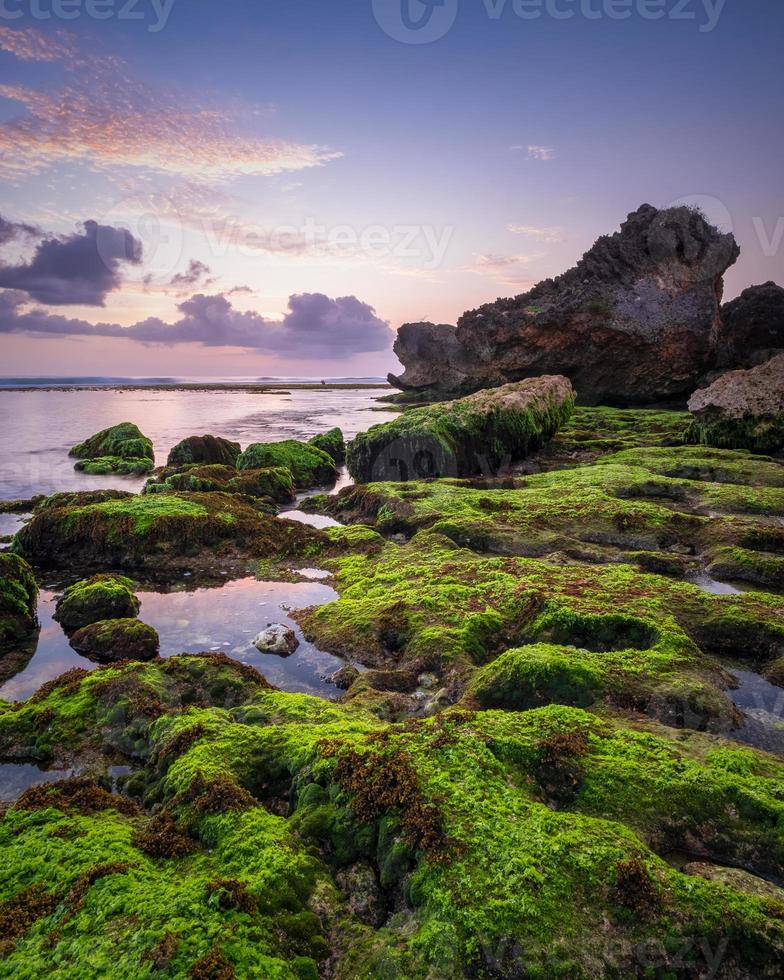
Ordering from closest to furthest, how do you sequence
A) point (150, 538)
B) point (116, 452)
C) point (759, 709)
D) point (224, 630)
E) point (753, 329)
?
1. point (759, 709)
2. point (224, 630)
3. point (150, 538)
4. point (116, 452)
5. point (753, 329)

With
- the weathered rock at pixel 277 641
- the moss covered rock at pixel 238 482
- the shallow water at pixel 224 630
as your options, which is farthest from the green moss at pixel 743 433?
the weathered rock at pixel 277 641

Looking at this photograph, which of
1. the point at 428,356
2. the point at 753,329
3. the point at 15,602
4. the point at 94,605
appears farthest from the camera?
the point at 428,356

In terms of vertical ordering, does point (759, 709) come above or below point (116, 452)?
above

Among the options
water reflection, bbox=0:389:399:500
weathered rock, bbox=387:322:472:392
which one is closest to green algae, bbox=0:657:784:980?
water reflection, bbox=0:389:399:500

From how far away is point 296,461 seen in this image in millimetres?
22375

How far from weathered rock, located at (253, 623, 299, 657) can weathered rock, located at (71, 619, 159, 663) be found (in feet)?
4.96

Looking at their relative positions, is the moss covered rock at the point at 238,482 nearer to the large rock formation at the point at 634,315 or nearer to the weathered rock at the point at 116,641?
the weathered rock at the point at 116,641

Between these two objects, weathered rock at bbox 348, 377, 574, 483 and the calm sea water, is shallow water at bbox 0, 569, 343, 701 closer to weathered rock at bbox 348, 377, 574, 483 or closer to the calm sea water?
weathered rock at bbox 348, 377, 574, 483

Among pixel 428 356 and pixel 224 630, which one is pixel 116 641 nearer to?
pixel 224 630

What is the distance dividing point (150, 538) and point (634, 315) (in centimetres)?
3686

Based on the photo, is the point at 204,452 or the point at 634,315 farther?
the point at 634,315

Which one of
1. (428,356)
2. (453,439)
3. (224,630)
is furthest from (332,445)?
(428,356)

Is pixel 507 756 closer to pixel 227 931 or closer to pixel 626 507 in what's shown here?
pixel 227 931

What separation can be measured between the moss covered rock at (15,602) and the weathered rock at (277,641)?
371 cm
